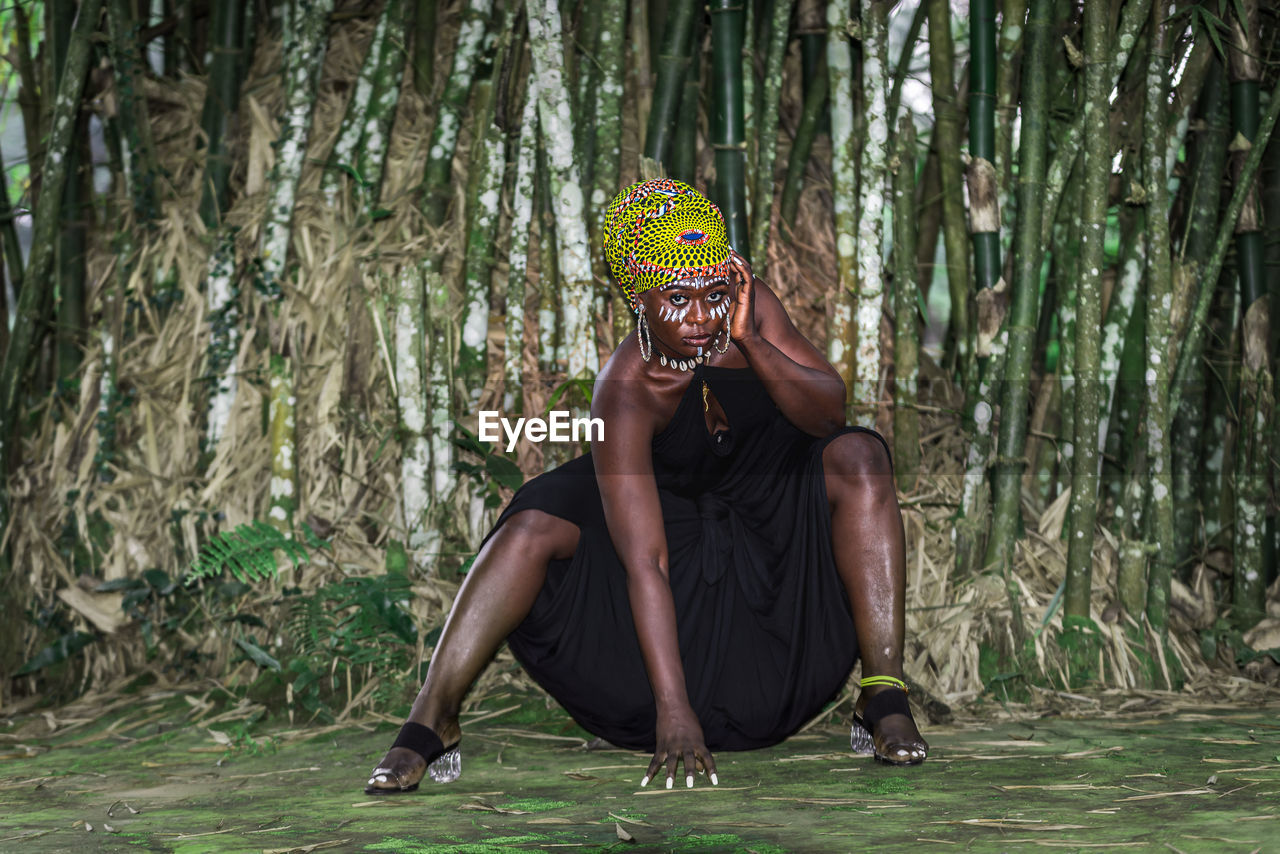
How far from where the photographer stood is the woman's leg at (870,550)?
7.14 feet

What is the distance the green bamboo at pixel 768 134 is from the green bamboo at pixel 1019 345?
0.62 meters

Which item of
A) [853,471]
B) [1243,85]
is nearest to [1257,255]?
A: [1243,85]

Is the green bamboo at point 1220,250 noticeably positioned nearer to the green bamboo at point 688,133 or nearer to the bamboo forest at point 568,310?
the bamboo forest at point 568,310

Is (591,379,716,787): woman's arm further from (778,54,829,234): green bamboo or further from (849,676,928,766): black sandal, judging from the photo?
(778,54,829,234): green bamboo

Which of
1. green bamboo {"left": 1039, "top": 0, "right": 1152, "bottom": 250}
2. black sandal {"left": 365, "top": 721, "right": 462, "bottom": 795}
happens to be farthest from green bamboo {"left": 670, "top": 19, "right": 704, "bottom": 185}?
black sandal {"left": 365, "top": 721, "right": 462, "bottom": 795}

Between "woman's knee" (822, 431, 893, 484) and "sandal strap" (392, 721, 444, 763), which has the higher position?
"woman's knee" (822, 431, 893, 484)

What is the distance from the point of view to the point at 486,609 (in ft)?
7.11

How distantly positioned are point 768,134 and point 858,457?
124 cm

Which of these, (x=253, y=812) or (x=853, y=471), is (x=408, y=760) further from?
(x=853, y=471)

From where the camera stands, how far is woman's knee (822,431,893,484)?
222cm

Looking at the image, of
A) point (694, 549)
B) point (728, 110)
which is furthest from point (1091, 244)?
point (694, 549)

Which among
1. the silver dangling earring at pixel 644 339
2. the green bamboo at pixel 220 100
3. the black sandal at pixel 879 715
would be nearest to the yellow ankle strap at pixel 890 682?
the black sandal at pixel 879 715

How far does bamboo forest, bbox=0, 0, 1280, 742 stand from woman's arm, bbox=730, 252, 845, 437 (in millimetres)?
771

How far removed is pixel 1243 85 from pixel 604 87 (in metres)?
1.55
